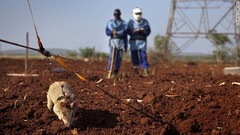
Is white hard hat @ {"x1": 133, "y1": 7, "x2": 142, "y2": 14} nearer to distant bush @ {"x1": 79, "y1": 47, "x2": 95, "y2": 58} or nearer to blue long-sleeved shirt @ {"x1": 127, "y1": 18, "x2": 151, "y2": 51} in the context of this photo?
blue long-sleeved shirt @ {"x1": 127, "y1": 18, "x2": 151, "y2": 51}

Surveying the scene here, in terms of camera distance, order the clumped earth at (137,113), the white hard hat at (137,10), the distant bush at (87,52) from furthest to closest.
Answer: the distant bush at (87,52) → the white hard hat at (137,10) → the clumped earth at (137,113)

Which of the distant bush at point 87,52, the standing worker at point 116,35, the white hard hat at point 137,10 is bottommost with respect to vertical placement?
the distant bush at point 87,52

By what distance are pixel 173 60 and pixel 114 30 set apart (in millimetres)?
12578

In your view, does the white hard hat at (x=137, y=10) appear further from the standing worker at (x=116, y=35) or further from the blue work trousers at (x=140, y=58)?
the blue work trousers at (x=140, y=58)

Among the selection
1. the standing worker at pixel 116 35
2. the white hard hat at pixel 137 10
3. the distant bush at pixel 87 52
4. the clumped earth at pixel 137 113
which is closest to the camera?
the clumped earth at pixel 137 113

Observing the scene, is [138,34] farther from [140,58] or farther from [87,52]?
[87,52]

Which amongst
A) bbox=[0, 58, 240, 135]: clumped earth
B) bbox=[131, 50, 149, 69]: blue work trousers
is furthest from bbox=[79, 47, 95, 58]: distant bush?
bbox=[0, 58, 240, 135]: clumped earth

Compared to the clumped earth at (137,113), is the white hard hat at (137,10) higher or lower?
higher

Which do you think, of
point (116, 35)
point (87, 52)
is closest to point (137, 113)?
point (116, 35)

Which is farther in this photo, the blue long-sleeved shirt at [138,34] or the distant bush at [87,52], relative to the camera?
the distant bush at [87,52]

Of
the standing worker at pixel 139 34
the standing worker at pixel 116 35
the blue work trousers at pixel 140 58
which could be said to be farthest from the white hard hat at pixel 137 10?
the blue work trousers at pixel 140 58

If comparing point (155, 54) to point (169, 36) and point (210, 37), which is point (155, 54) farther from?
point (210, 37)

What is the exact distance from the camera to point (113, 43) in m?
9.99

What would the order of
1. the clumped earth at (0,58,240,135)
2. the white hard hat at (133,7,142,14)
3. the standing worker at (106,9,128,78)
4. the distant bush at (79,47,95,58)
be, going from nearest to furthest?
1. the clumped earth at (0,58,240,135)
2. the standing worker at (106,9,128,78)
3. the white hard hat at (133,7,142,14)
4. the distant bush at (79,47,95,58)
